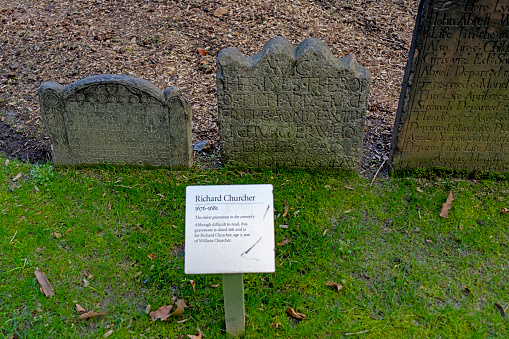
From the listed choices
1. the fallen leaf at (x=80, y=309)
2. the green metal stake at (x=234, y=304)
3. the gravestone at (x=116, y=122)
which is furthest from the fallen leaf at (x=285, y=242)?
the fallen leaf at (x=80, y=309)

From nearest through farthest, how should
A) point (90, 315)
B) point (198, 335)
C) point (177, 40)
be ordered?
point (198, 335), point (90, 315), point (177, 40)

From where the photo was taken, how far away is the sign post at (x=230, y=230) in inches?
114

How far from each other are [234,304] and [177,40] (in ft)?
15.9

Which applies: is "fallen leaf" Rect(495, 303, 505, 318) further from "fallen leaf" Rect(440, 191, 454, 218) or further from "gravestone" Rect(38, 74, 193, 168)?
"gravestone" Rect(38, 74, 193, 168)

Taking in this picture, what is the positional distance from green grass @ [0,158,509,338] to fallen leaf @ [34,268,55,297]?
5 centimetres

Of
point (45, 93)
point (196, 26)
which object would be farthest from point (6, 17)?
point (45, 93)

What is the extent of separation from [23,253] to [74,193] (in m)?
0.84

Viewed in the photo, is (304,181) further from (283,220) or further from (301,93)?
(301,93)

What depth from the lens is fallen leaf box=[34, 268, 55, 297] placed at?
3.76m

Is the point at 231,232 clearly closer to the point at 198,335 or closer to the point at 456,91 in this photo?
the point at 198,335

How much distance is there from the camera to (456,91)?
4.49 meters

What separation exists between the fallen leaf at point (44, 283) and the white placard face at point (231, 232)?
1558 millimetres

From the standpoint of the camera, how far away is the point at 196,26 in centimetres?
717

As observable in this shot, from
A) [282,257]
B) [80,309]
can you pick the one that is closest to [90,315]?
[80,309]
